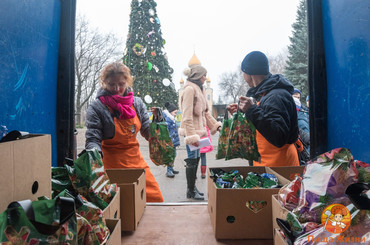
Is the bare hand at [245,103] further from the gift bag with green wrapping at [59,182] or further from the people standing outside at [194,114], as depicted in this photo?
the people standing outside at [194,114]

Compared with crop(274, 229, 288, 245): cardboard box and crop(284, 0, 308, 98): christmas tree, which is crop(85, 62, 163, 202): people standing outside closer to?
crop(274, 229, 288, 245): cardboard box

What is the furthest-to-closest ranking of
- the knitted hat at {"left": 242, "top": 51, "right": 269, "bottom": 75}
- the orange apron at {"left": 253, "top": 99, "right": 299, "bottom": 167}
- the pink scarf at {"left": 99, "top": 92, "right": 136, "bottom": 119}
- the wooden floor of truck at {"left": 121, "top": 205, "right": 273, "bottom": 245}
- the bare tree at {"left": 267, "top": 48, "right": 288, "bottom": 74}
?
1. the bare tree at {"left": 267, "top": 48, "right": 288, "bottom": 74}
2. the pink scarf at {"left": 99, "top": 92, "right": 136, "bottom": 119}
3. the knitted hat at {"left": 242, "top": 51, "right": 269, "bottom": 75}
4. the orange apron at {"left": 253, "top": 99, "right": 299, "bottom": 167}
5. the wooden floor of truck at {"left": 121, "top": 205, "right": 273, "bottom": 245}

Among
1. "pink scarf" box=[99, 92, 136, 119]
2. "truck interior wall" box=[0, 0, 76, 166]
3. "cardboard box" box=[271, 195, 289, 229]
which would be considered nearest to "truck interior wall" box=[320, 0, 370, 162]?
"cardboard box" box=[271, 195, 289, 229]

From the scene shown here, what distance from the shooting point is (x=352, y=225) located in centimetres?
69

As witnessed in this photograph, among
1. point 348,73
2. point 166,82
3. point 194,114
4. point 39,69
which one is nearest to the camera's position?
point 348,73

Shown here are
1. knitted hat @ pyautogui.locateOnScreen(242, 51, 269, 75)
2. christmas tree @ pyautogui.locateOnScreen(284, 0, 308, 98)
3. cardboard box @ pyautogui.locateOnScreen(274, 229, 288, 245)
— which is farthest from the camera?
christmas tree @ pyautogui.locateOnScreen(284, 0, 308, 98)

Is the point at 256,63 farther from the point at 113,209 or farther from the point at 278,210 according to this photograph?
the point at 113,209

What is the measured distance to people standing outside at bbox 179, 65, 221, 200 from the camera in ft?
11.5

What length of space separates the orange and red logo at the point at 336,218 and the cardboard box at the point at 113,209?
815 mm

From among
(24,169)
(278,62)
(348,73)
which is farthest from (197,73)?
(278,62)

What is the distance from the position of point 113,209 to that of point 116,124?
113cm

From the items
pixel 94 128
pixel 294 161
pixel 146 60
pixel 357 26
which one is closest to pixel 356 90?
pixel 357 26

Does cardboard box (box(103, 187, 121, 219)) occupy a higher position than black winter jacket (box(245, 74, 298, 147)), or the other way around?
black winter jacket (box(245, 74, 298, 147))

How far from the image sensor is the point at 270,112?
1.79 metres
